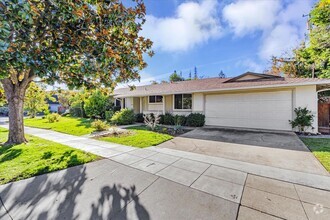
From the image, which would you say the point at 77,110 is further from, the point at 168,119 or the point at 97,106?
the point at 168,119

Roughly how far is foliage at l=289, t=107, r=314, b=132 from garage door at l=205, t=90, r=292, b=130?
469mm

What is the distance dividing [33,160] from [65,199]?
2.93 meters

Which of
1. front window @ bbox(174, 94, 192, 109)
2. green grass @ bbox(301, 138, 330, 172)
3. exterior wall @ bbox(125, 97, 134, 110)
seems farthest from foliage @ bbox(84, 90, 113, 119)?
green grass @ bbox(301, 138, 330, 172)

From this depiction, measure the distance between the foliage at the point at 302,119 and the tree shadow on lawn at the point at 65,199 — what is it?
980 centimetres

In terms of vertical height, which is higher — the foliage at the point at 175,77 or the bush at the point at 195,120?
the foliage at the point at 175,77

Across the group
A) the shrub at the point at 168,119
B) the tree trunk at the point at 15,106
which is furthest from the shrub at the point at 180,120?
the tree trunk at the point at 15,106

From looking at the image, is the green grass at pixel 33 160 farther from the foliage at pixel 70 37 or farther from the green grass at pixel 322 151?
the green grass at pixel 322 151

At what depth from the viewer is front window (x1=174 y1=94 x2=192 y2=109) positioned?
13.1 metres

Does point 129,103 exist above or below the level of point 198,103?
above

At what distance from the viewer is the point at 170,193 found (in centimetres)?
306

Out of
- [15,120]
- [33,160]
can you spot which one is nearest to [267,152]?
[33,160]

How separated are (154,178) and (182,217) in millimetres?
1370

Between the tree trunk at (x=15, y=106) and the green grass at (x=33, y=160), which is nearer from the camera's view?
the green grass at (x=33, y=160)

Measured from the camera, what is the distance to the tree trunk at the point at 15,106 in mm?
6586
